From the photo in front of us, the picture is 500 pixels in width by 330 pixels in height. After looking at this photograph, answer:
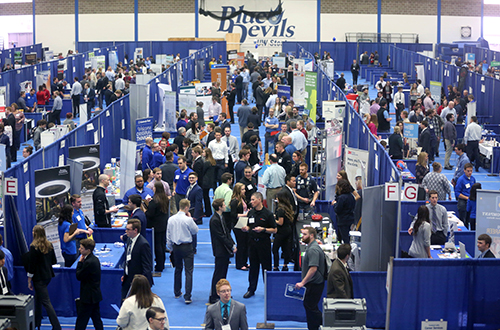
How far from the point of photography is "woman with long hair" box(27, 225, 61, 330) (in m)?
7.88


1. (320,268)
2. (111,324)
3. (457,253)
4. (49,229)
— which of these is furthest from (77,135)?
(457,253)

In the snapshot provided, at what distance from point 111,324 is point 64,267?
3.37ft

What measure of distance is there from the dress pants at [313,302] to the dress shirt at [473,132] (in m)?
11.6

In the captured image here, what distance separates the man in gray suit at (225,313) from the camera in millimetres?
6332

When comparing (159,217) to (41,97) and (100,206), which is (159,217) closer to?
(100,206)

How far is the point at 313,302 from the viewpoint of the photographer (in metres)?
7.72

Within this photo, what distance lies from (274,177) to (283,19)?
3690 centimetres

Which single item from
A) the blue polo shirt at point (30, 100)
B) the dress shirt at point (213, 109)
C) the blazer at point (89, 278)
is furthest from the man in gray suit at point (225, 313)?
the blue polo shirt at point (30, 100)

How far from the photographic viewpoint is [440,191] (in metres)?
12.0

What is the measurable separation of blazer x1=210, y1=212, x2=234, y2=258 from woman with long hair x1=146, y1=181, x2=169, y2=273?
1.49 meters

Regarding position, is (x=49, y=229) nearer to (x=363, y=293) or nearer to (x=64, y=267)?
(x=64, y=267)

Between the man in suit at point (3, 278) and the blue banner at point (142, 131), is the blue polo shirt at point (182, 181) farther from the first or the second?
the man in suit at point (3, 278)

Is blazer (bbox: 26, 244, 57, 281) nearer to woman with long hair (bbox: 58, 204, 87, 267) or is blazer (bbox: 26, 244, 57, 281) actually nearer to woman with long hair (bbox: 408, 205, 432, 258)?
woman with long hair (bbox: 58, 204, 87, 267)

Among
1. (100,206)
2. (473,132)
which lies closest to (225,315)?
(100,206)
